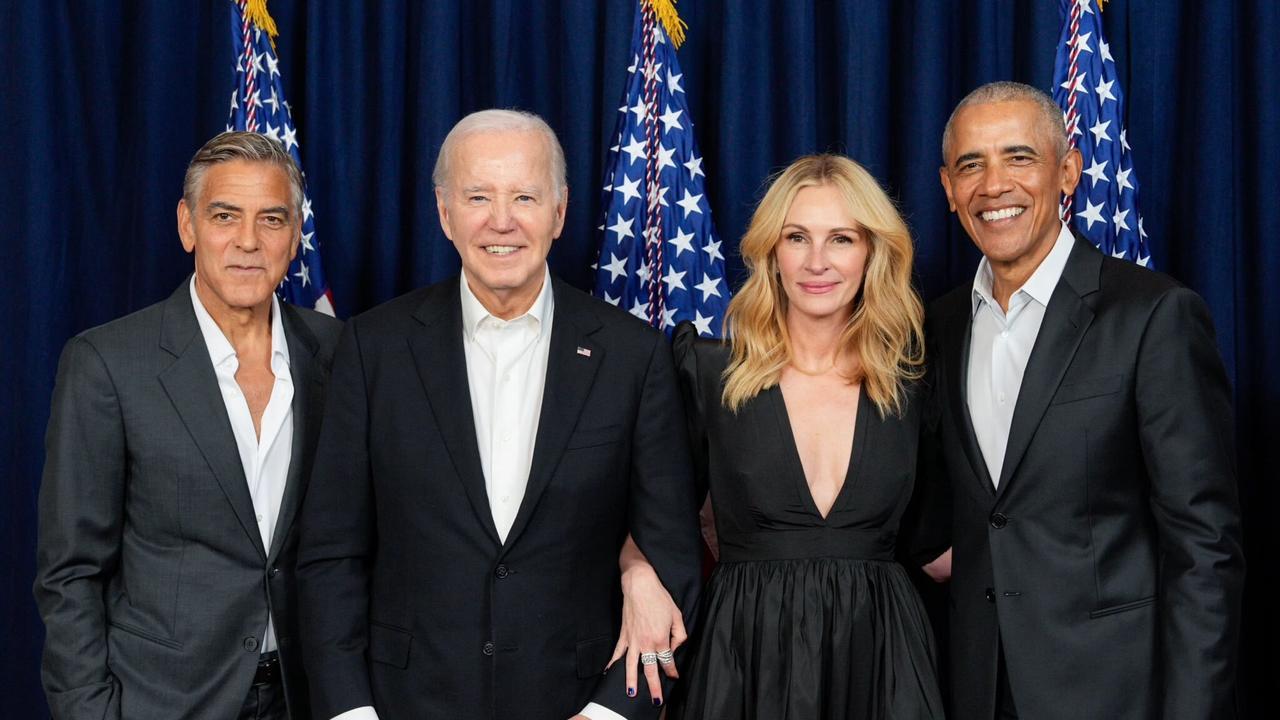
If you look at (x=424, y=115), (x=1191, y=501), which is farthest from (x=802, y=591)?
(x=424, y=115)

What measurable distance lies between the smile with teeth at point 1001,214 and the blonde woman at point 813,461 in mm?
188

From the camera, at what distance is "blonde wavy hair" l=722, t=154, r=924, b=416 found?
2.70 metres

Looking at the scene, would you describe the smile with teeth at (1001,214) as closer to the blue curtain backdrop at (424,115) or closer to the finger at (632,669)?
the blue curtain backdrop at (424,115)

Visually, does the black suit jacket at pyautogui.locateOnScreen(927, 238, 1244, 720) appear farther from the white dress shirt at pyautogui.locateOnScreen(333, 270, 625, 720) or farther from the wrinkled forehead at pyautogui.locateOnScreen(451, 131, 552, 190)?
the wrinkled forehead at pyautogui.locateOnScreen(451, 131, 552, 190)

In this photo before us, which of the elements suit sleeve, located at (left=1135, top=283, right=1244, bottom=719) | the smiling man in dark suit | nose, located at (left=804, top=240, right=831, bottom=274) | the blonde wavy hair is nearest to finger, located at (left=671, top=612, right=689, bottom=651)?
the blonde wavy hair

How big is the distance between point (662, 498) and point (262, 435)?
0.89 m

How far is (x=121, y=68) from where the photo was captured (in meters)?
3.90

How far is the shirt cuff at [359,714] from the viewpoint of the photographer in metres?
2.38

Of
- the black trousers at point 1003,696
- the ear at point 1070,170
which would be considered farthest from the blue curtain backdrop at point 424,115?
the black trousers at point 1003,696

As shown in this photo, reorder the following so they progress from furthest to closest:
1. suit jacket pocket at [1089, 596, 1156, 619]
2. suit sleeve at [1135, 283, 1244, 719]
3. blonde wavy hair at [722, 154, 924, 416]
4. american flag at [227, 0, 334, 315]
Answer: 1. american flag at [227, 0, 334, 315]
2. blonde wavy hair at [722, 154, 924, 416]
3. suit jacket pocket at [1089, 596, 1156, 619]
4. suit sleeve at [1135, 283, 1244, 719]

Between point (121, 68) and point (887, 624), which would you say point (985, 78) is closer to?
point (887, 624)

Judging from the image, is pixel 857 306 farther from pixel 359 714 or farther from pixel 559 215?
pixel 359 714

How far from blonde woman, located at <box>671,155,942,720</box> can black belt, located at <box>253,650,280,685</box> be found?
0.89m

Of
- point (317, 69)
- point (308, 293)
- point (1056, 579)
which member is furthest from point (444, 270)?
point (1056, 579)
